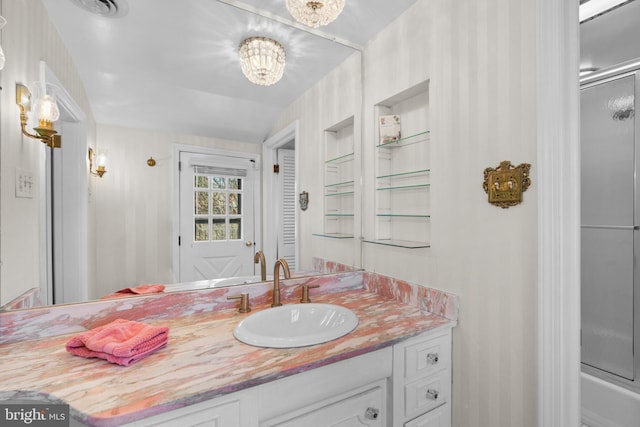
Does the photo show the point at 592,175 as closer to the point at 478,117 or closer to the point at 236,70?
the point at 478,117

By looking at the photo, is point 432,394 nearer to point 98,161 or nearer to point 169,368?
point 169,368

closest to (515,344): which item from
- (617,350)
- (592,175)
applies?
(617,350)

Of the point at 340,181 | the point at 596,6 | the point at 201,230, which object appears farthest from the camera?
the point at 596,6

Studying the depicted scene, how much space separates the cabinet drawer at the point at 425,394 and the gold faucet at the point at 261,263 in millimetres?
797

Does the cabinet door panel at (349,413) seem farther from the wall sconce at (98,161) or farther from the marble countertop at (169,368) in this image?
the wall sconce at (98,161)

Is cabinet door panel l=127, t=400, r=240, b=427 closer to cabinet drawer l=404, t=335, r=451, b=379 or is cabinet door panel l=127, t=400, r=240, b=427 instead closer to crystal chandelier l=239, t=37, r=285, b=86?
cabinet drawer l=404, t=335, r=451, b=379

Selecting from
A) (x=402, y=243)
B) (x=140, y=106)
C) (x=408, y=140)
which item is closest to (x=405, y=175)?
(x=408, y=140)

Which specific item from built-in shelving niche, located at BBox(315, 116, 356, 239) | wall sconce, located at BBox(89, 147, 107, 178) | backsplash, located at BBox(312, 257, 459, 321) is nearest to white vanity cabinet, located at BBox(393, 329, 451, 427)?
backsplash, located at BBox(312, 257, 459, 321)

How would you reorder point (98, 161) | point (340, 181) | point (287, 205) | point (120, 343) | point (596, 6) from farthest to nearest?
1. point (596, 6)
2. point (340, 181)
3. point (287, 205)
4. point (98, 161)
5. point (120, 343)

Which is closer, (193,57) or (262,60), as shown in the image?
(193,57)

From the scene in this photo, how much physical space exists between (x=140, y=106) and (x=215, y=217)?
566 mm

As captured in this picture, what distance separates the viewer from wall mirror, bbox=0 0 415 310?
104cm

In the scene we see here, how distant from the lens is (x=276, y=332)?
1246 millimetres

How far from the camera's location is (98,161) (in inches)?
45.1
